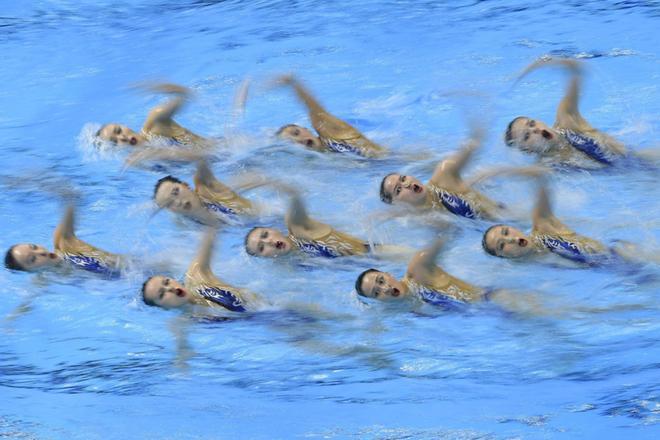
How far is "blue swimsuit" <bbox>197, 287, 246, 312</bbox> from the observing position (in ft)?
23.8

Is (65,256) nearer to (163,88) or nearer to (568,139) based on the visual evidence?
(163,88)

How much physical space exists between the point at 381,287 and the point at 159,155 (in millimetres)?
2709

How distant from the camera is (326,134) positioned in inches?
343

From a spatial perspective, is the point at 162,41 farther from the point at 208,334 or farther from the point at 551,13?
the point at 208,334

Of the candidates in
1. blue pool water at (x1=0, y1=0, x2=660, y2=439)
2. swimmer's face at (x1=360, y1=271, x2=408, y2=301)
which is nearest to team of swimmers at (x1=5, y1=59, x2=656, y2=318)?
swimmer's face at (x1=360, y1=271, x2=408, y2=301)

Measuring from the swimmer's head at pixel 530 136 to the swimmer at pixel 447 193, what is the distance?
0.49 meters

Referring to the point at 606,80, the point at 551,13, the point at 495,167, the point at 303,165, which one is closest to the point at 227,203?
the point at 303,165

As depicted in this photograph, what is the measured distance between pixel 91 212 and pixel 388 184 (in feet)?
7.19

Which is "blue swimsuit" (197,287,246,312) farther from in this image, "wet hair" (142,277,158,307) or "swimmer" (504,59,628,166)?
"swimmer" (504,59,628,166)

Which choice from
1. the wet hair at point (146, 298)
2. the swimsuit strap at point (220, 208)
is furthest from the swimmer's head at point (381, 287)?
the swimsuit strap at point (220, 208)

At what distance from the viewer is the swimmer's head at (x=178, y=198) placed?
805 centimetres

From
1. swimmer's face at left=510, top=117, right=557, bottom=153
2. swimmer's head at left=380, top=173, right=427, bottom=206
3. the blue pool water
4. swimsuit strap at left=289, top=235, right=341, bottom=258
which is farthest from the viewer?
swimmer's face at left=510, top=117, right=557, bottom=153

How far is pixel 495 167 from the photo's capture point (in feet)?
27.0

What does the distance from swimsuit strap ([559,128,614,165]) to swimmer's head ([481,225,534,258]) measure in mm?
1153
